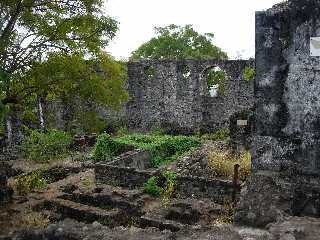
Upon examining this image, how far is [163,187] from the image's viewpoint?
11133mm

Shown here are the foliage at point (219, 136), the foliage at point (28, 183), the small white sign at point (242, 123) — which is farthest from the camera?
the foliage at point (219, 136)

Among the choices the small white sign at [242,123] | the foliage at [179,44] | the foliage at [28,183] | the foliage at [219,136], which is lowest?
the foliage at [28,183]

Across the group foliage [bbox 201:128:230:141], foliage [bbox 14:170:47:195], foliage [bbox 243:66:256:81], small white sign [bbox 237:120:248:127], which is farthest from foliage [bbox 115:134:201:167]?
foliage [bbox 243:66:256:81]

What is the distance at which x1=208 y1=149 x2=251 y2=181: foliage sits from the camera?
1118 cm

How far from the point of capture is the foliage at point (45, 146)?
1591 centimetres

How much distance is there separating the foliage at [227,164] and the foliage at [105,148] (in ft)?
11.7

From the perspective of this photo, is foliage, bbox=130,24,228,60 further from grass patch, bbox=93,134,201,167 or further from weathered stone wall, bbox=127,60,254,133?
grass patch, bbox=93,134,201,167

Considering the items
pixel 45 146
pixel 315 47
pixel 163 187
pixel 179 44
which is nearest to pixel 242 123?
pixel 163 187

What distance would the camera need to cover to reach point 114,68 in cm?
1081

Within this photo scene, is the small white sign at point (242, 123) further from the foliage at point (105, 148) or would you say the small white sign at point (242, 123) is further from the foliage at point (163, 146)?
the foliage at point (105, 148)

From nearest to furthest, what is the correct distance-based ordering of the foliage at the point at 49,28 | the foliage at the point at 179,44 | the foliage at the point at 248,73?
the foliage at the point at 49,28
the foliage at the point at 248,73
the foliage at the point at 179,44

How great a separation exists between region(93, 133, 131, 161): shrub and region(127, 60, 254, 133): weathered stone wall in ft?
25.8

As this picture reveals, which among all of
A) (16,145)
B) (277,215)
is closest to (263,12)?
(277,215)

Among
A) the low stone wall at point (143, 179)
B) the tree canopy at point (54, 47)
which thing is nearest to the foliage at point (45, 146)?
Result: the low stone wall at point (143, 179)
